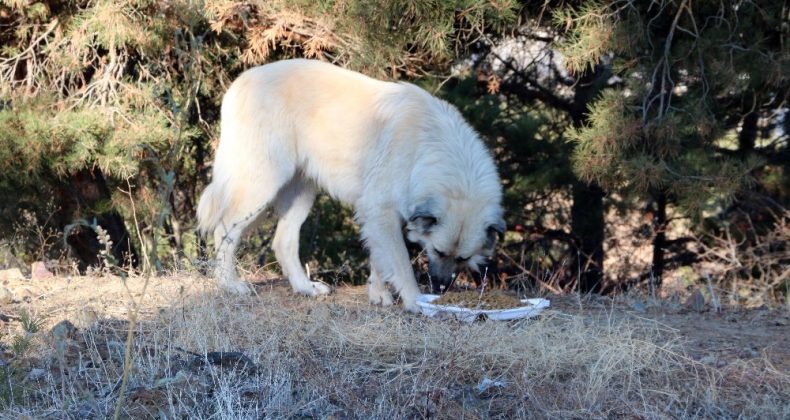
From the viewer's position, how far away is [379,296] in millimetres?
6168

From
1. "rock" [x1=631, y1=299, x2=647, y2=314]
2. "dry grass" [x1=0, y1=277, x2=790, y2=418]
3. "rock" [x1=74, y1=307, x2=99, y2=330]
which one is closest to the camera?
"dry grass" [x1=0, y1=277, x2=790, y2=418]

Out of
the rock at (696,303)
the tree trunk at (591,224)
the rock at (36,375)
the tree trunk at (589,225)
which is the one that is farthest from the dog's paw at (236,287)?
the tree trunk at (591,224)

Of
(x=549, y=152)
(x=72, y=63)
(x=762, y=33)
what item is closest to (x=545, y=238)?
(x=549, y=152)

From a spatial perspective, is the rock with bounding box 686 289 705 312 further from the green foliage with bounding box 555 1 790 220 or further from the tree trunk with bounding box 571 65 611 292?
the tree trunk with bounding box 571 65 611 292

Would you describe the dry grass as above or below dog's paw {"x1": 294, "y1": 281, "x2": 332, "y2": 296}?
below

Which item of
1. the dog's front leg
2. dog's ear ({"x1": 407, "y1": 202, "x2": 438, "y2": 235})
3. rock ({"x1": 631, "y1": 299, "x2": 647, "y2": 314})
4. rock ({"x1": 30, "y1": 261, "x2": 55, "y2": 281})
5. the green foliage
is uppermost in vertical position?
the green foliage

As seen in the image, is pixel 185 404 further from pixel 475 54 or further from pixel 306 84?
pixel 475 54

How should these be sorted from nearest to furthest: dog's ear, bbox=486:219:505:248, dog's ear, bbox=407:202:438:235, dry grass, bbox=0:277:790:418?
1. dry grass, bbox=0:277:790:418
2. dog's ear, bbox=407:202:438:235
3. dog's ear, bbox=486:219:505:248

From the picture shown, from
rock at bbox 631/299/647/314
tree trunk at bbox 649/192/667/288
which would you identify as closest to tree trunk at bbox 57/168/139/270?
rock at bbox 631/299/647/314

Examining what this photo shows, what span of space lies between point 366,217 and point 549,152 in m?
3.89

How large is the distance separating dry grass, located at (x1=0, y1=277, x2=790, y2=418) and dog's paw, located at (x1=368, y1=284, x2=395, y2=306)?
45.8 inches

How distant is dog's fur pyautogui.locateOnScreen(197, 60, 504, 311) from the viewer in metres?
5.75

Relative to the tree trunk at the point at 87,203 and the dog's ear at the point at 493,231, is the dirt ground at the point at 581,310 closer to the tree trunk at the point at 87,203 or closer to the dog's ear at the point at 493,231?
the dog's ear at the point at 493,231

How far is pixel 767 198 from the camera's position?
909cm
